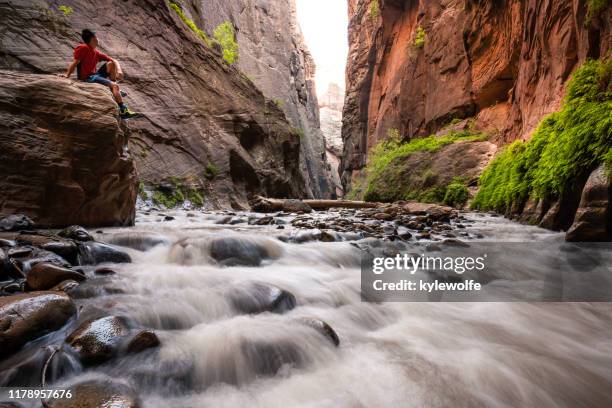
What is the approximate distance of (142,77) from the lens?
1062 cm

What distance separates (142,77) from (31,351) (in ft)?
36.8

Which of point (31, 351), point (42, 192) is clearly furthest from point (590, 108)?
point (42, 192)

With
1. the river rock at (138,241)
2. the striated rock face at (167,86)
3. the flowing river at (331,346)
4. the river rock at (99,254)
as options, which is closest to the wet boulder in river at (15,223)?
the river rock at (138,241)

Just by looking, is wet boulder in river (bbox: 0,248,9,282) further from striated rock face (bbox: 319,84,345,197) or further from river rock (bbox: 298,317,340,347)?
striated rock face (bbox: 319,84,345,197)

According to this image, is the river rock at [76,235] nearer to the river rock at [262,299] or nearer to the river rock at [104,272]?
the river rock at [104,272]


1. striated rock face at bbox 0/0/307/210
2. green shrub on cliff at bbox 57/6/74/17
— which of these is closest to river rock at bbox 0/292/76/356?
striated rock face at bbox 0/0/307/210

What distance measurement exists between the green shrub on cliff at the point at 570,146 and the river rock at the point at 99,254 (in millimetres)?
5234

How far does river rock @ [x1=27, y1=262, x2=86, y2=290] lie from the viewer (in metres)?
2.02

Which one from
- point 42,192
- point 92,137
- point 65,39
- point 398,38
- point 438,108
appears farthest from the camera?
point 398,38

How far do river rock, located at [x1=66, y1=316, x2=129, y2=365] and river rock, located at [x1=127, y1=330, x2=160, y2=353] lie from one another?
0.06m

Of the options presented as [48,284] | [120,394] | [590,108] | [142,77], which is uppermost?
[142,77]

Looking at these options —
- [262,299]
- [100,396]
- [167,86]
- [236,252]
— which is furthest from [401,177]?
[100,396]

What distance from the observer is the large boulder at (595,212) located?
11.2 feet

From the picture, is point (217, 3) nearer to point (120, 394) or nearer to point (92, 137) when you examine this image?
point (92, 137)
